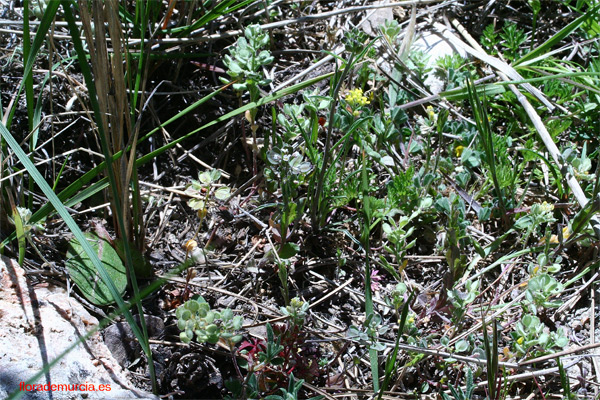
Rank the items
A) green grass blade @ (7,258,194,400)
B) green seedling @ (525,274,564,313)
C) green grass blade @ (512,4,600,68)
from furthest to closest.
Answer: green grass blade @ (512,4,600,68) → green seedling @ (525,274,564,313) → green grass blade @ (7,258,194,400)

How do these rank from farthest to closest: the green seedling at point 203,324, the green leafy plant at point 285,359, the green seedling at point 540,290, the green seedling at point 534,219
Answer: the green seedling at point 534,219
the green seedling at point 540,290
the green leafy plant at point 285,359
the green seedling at point 203,324

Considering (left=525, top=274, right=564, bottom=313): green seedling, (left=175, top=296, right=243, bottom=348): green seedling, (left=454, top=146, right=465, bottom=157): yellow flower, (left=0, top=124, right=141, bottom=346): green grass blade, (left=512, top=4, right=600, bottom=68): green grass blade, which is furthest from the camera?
(left=454, top=146, right=465, bottom=157): yellow flower


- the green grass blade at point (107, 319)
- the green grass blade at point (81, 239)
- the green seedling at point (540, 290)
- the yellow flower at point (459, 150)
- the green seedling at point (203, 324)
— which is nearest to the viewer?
the green grass blade at point (107, 319)

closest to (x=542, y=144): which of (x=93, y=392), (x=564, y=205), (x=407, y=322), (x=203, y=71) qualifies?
(x=564, y=205)

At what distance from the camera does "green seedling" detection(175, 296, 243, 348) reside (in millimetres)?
1574

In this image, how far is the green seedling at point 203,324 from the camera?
5.16 feet

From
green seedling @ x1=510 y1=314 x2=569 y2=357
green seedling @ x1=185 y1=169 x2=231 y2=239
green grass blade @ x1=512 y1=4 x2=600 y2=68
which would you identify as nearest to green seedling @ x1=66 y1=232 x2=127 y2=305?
green seedling @ x1=185 y1=169 x2=231 y2=239

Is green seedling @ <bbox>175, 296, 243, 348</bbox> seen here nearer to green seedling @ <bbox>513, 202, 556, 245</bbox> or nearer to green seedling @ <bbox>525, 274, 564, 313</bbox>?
green seedling @ <bbox>525, 274, 564, 313</bbox>

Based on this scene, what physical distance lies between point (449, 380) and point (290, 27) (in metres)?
1.82

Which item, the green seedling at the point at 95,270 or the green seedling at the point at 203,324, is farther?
the green seedling at the point at 95,270

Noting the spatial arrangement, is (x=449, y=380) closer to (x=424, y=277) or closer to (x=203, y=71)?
(x=424, y=277)

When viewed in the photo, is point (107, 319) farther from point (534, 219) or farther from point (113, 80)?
point (534, 219)

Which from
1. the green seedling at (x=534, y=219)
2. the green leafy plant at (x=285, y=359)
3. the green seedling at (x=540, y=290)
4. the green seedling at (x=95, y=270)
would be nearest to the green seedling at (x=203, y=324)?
the green leafy plant at (x=285, y=359)

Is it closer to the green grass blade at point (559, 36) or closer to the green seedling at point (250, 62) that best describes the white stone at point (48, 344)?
the green seedling at point (250, 62)
